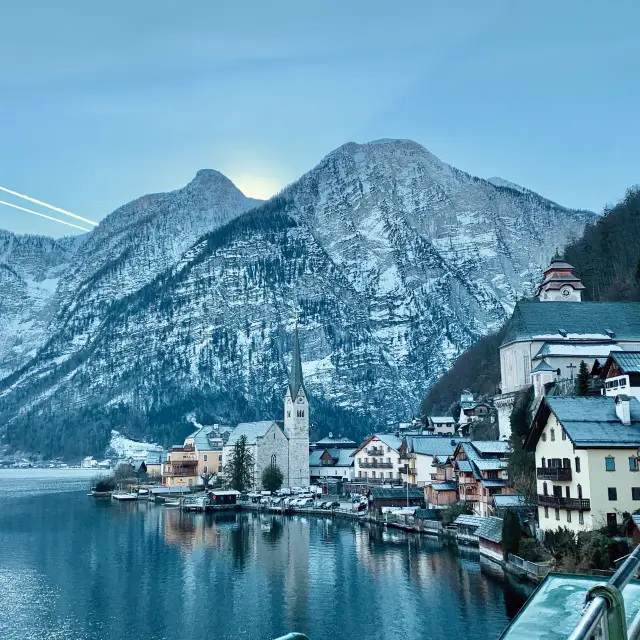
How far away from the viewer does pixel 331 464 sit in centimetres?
12900

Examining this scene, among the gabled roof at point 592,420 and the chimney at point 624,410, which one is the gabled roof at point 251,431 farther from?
the chimney at point 624,410

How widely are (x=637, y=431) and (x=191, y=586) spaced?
29597 millimetres

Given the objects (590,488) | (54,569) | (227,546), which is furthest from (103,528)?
(590,488)

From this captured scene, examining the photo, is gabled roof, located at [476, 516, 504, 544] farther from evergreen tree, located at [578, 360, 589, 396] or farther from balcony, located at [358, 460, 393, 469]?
→ balcony, located at [358, 460, 393, 469]

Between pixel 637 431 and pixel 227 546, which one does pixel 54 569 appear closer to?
pixel 227 546

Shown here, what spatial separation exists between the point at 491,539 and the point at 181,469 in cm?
9119

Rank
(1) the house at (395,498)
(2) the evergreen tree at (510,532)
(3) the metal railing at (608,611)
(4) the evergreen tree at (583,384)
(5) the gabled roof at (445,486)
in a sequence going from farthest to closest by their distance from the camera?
(1) the house at (395,498) → (5) the gabled roof at (445,486) → (4) the evergreen tree at (583,384) → (2) the evergreen tree at (510,532) → (3) the metal railing at (608,611)

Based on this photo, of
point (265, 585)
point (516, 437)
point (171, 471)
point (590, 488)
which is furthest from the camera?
point (171, 471)

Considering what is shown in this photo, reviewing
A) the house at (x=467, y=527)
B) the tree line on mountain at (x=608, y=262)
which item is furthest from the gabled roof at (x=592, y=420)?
the tree line on mountain at (x=608, y=262)

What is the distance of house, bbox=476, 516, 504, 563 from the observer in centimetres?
4988

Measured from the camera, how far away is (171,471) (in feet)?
437

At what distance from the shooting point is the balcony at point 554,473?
42.4 metres

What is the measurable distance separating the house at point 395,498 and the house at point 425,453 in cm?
474

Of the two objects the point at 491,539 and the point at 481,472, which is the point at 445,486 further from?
the point at 491,539
